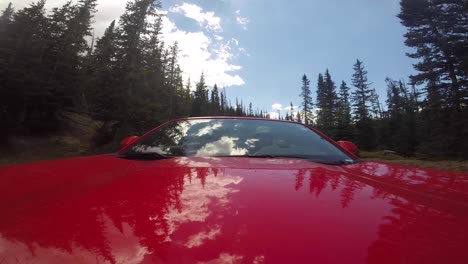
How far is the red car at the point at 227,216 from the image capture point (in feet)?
2.05

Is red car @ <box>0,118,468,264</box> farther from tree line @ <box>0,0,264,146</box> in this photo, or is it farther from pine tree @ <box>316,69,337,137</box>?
pine tree @ <box>316,69,337,137</box>

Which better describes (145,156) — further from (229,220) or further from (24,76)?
(24,76)

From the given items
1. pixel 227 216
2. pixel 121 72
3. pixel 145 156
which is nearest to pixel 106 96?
pixel 121 72

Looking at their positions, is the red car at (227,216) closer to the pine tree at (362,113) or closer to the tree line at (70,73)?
the tree line at (70,73)

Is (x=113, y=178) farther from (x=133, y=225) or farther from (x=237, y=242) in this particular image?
(x=237, y=242)

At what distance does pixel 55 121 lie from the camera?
28.8 meters

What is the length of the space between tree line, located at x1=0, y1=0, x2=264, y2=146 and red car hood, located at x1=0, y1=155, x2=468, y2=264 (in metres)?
21.8

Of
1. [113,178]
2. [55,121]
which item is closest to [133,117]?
[55,121]

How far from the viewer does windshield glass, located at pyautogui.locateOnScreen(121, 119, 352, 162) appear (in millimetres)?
2234

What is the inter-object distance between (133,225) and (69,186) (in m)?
0.71

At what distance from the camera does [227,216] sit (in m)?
0.83

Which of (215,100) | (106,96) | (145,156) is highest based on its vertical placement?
(215,100)

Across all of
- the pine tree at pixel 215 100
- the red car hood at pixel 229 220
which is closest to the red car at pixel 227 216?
the red car hood at pixel 229 220

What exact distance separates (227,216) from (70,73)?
33747mm
